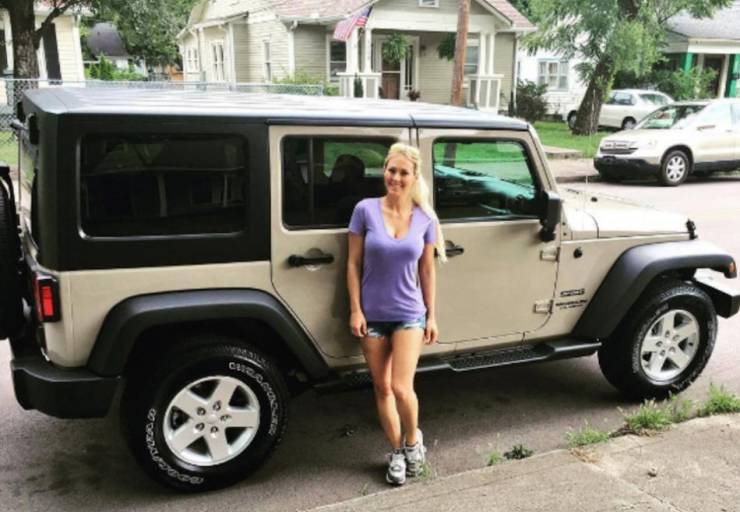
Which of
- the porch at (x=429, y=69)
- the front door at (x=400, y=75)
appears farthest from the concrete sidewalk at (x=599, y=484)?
the front door at (x=400, y=75)

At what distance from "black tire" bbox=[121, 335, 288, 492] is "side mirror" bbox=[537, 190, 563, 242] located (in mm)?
1618

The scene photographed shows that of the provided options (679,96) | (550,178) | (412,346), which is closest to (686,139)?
(550,178)

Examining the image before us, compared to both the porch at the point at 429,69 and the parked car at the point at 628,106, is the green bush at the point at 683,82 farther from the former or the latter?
the porch at the point at 429,69

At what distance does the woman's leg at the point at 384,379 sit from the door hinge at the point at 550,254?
113 centimetres

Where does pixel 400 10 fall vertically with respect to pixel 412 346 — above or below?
above

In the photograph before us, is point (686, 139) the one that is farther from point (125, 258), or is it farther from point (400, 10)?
point (125, 258)

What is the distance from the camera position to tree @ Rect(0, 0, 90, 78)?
16562mm

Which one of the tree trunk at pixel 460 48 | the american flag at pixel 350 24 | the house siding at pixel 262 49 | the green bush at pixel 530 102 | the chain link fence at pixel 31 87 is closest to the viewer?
the chain link fence at pixel 31 87

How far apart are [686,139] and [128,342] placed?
13.7 m

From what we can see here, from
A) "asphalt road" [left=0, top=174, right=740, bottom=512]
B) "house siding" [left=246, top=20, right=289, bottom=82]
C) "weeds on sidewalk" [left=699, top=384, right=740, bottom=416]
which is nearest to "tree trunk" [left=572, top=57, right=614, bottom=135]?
"house siding" [left=246, top=20, right=289, bottom=82]

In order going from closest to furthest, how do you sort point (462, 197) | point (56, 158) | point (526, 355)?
point (56, 158) → point (462, 197) → point (526, 355)

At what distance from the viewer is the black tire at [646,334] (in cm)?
423

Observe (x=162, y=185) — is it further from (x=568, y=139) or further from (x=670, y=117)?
(x=568, y=139)

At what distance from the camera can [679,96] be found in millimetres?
28328
